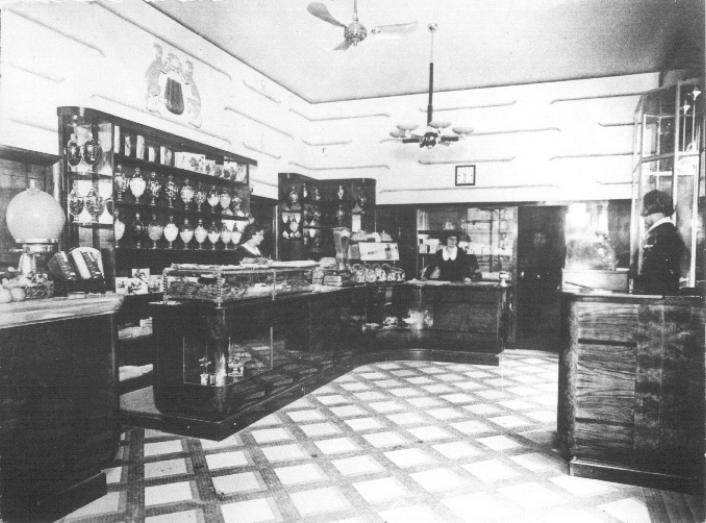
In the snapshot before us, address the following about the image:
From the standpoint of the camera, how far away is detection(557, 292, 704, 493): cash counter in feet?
9.53

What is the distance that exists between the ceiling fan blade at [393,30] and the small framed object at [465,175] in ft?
13.0

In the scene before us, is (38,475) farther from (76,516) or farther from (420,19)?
(420,19)

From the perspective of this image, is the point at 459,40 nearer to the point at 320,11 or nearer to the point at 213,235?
the point at 320,11

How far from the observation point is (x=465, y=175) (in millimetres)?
8008

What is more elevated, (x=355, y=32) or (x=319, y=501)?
(x=355, y=32)

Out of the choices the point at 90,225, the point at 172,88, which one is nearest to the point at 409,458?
the point at 90,225

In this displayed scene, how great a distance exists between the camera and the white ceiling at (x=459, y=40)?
5.26 meters

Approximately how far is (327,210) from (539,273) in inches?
141

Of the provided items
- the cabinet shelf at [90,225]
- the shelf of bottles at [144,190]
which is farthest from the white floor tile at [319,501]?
the cabinet shelf at [90,225]

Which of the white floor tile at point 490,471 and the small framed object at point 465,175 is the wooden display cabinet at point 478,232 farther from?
the white floor tile at point 490,471

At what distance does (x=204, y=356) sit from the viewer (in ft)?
12.6

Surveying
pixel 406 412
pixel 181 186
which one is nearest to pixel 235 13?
pixel 181 186

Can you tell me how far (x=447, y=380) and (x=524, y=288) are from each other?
2.77m

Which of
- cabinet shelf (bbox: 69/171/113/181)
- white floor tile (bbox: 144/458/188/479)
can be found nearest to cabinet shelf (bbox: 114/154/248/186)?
cabinet shelf (bbox: 69/171/113/181)
